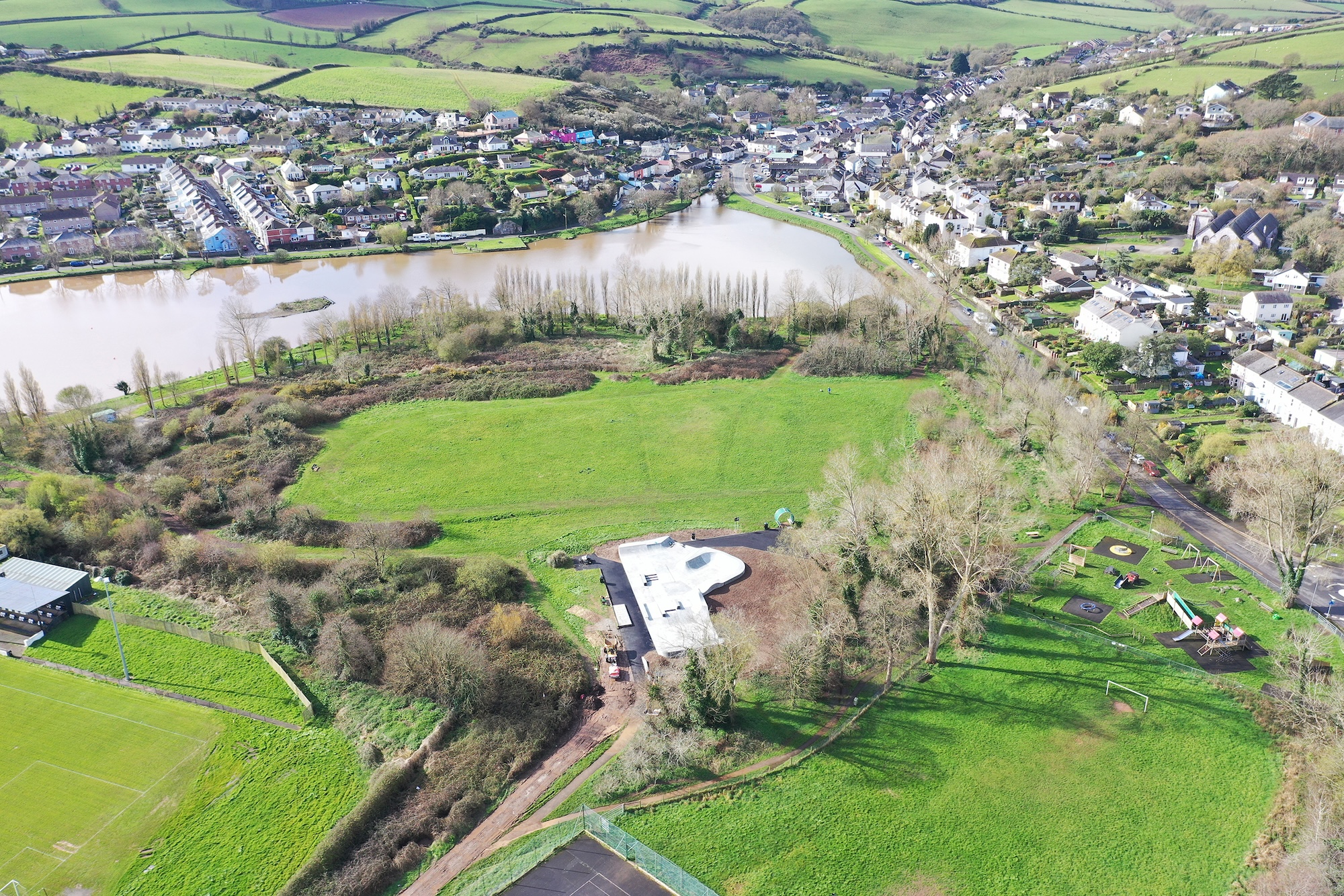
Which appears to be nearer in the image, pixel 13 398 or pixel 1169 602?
pixel 1169 602

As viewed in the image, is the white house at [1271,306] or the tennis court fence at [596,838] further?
the white house at [1271,306]

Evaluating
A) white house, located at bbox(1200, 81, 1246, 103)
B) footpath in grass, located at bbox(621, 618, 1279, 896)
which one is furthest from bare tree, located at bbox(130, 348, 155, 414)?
white house, located at bbox(1200, 81, 1246, 103)

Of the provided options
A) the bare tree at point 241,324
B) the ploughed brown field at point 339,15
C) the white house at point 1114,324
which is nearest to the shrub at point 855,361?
the white house at point 1114,324

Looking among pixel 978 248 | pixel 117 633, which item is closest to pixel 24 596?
pixel 117 633

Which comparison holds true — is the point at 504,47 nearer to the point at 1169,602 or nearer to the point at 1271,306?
the point at 1271,306

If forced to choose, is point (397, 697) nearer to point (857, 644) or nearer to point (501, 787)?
point (501, 787)

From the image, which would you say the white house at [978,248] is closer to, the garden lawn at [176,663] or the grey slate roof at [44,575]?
the garden lawn at [176,663]
